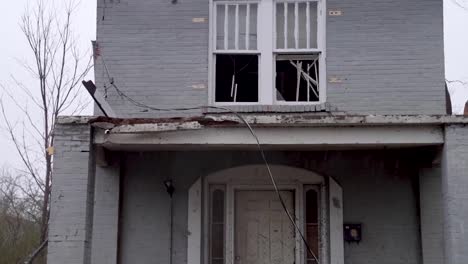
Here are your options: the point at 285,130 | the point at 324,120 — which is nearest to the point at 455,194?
the point at 324,120

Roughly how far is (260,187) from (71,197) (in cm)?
292

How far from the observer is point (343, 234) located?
9.18 m

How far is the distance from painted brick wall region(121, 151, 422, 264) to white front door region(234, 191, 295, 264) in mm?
599

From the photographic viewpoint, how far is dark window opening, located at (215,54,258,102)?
31.9 feet

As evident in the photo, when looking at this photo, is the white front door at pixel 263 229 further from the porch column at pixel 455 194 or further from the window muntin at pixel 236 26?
the porch column at pixel 455 194

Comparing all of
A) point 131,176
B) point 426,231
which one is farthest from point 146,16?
point 426,231

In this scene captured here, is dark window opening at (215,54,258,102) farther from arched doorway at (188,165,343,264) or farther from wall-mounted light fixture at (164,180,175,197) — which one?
wall-mounted light fixture at (164,180,175,197)

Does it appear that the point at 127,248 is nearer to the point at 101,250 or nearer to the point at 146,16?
the point at 101,250

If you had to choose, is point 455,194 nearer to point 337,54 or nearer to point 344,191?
point 344,191

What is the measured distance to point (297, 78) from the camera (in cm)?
973

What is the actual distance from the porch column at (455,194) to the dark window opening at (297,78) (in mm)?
2340

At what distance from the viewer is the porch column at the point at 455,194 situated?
766 centimetres

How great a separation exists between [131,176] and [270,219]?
2.10 meters

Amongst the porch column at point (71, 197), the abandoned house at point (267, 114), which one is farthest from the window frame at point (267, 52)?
the porch column at point (71, 197)
